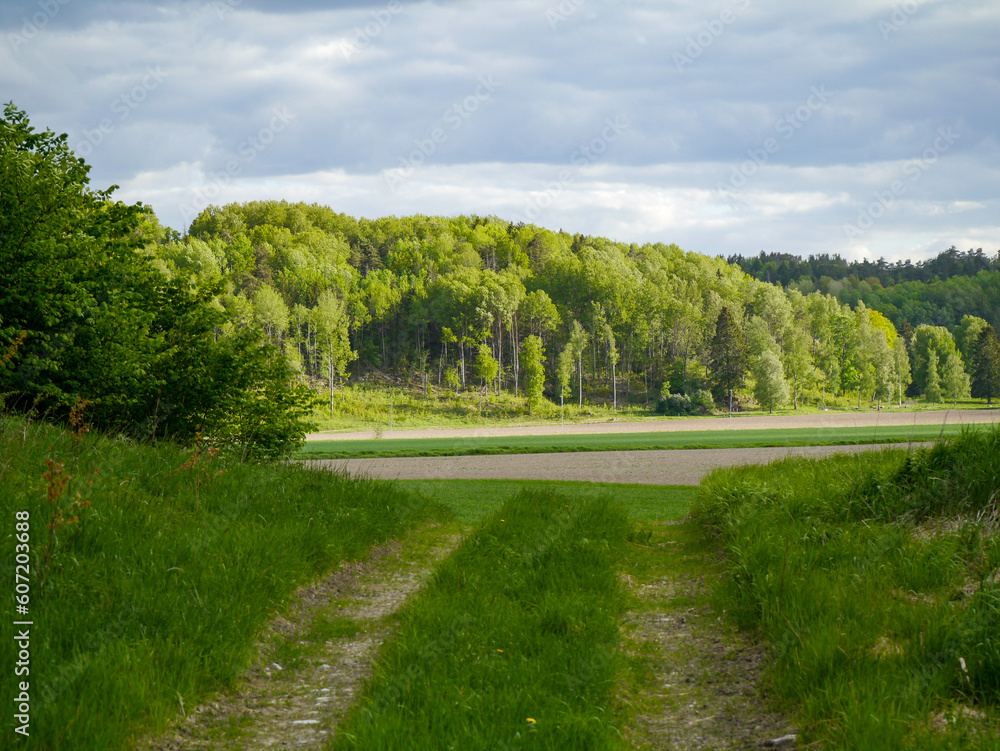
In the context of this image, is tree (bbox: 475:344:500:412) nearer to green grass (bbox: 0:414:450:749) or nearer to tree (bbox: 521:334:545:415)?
tree (bbox: 521:334:545:415)

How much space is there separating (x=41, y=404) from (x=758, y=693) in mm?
11374

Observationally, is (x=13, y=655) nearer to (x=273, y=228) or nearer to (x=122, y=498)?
(x=122, y=498)

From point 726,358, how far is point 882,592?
90860 millimetres

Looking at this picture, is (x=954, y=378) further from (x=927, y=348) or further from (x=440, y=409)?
(x=440, y=409)

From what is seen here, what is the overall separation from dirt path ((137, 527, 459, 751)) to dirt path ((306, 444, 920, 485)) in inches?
557

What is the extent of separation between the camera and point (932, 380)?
95.2 metres

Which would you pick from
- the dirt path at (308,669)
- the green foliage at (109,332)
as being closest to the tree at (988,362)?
the green foliage at (109,332)

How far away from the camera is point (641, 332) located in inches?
3962

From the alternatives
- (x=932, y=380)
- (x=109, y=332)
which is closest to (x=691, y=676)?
(x=109, y=332)

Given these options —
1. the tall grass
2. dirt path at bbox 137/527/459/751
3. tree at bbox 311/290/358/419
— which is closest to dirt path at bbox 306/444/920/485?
dirt path at bbox 137/527/459/751

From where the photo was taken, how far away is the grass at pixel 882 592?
11.7 ft

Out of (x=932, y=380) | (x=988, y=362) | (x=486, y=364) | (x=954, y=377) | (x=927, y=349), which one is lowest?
(x=932, y=380)

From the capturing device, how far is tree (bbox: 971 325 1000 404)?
314 ft

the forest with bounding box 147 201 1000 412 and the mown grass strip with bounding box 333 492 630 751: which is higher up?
the forest with bounding box 147 201 1000 412
